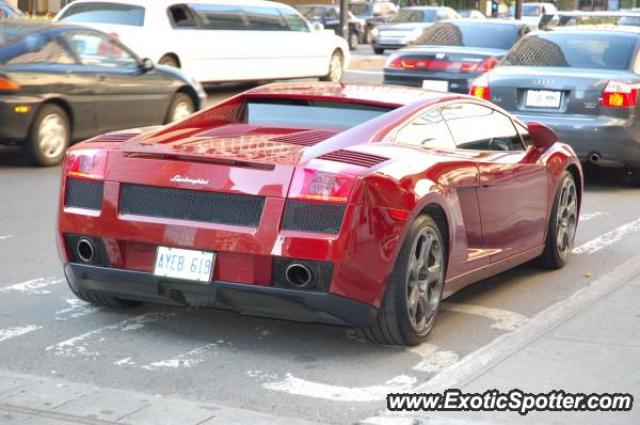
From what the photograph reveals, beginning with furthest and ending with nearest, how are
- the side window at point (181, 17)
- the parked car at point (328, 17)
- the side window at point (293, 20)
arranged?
the parked car at point (328, 17)
the side window at point (293, 20)
the side window at point (181, 17)

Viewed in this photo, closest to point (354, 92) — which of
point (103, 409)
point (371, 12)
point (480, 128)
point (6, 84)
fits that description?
point (480, 128)

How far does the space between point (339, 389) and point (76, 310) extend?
203 cm

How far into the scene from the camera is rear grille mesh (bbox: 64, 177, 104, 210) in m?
6.49

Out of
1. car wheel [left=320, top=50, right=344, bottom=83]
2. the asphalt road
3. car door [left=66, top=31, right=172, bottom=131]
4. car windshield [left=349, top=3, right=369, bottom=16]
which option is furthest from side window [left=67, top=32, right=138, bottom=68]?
car windshield [left=349, top=3, right=369, bottom=16]

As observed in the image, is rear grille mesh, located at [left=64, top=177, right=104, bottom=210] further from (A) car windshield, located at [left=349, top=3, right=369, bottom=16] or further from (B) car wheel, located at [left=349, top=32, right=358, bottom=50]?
(A) car windshield, located at [left=349, top=3, right=369, bottom=16]

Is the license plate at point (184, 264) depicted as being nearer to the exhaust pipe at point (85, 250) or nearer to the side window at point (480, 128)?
the exhaust pipe at point (85, 250)

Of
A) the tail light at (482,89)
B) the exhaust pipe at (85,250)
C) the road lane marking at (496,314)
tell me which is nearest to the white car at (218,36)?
the tail light at (482,89)

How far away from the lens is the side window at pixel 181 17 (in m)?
20.4

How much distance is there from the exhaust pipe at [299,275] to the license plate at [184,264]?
0.38 metres

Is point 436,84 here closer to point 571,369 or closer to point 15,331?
point 15,331

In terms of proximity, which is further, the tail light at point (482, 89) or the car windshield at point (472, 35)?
the car windshield at point (472, 35)

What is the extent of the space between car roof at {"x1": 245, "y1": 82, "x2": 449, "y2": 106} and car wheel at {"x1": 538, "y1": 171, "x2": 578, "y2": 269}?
139cm

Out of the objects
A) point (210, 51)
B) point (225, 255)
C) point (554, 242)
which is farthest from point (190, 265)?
point (210, 51)

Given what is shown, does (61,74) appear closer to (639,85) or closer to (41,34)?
(41,34)
